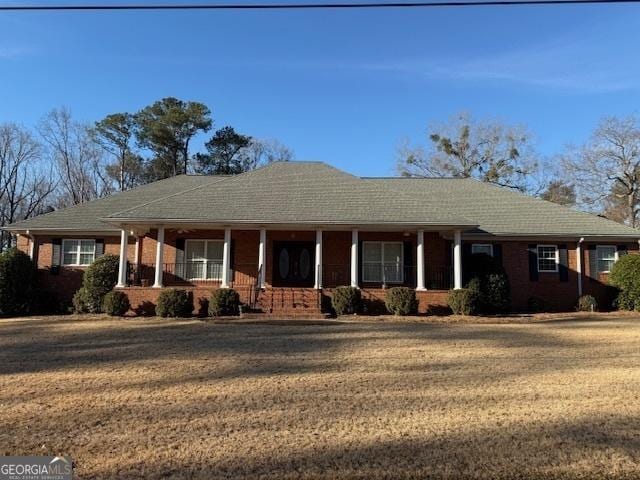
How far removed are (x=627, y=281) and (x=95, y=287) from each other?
19786mm

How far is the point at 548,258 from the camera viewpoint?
2191 cm

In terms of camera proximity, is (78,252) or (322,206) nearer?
(322,206)

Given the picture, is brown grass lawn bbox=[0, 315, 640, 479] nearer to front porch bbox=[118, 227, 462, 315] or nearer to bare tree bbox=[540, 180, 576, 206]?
front porch bbox=[118, 227, 462, 315]

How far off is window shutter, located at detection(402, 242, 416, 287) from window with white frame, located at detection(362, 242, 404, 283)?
149 mm

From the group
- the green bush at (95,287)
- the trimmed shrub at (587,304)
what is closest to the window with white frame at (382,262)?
the trimmed shrub at (587,304)

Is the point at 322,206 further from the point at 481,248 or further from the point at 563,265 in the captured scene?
the point at 563,265

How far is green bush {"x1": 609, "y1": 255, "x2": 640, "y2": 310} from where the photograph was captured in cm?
2017

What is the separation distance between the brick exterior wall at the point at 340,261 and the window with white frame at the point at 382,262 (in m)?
0.28

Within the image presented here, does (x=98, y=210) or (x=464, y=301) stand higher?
(x=98, y=210)

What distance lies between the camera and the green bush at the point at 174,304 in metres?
17.3

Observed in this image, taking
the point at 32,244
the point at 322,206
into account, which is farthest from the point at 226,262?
the point at 32,244

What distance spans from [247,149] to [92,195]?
45.8 feet

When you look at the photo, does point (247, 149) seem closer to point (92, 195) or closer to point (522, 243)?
point (92, 195)

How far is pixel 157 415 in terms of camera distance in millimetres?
6266
